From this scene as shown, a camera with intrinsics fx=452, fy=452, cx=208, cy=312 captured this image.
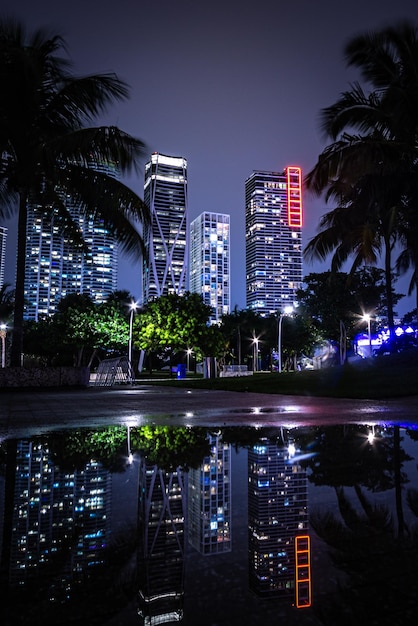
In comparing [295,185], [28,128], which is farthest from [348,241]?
[295,185]

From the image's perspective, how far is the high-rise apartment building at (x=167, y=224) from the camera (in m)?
149

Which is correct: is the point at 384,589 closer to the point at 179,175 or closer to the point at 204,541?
the point at 204,541

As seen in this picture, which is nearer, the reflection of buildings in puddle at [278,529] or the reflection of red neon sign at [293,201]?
the reflection of buildings in puddle at [278,529]

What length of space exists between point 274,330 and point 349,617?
79113 millimetres

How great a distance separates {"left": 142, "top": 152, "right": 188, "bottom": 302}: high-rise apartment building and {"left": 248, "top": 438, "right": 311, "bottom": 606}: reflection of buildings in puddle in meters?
127

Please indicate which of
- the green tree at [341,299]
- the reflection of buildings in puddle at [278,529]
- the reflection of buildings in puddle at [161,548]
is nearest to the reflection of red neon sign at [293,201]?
the green tree at [341,299]

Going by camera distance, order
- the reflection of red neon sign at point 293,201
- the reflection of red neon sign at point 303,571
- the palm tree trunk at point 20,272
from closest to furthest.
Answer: the reflection of red neon sign at point 303,571 < the palm tree trunk at point 20,272 < the reflection of red neon sign at point 293,201

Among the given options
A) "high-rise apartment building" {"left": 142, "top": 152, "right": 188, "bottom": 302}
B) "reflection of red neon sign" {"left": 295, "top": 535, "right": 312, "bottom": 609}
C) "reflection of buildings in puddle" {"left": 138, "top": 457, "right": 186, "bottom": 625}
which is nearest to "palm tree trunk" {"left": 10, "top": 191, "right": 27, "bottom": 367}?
"reflection of buildings in puddle" {"left": 138, "top": 457, "right": 186, "bottom": 625}

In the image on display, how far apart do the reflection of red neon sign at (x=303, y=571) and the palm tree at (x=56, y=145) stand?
1219cm

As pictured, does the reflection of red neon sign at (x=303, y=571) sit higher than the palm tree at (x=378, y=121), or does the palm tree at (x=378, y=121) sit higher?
the palm tree at (x=378, y=121)

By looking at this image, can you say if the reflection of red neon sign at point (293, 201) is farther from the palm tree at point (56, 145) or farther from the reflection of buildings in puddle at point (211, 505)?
the reflection of buildings in puddle at point (211, 505)

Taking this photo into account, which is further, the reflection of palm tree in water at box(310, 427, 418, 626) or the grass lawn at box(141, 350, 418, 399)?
the grass lawn at box(141, 350, 418, 399)

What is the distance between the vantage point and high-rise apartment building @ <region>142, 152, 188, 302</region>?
5866 inches

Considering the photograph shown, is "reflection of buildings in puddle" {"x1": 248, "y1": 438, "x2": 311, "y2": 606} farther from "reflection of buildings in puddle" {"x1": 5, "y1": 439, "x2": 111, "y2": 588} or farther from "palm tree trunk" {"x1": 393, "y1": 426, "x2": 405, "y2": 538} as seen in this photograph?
"reflection of buildings in puddle" {"x1": 5, "y1": 439, "x2": 111, "y2": 588}
